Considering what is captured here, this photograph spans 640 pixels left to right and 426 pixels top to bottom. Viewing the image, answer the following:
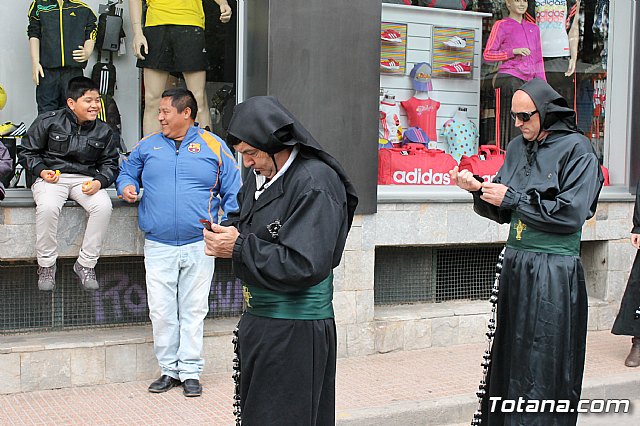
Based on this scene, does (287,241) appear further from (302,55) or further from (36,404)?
(302,55)

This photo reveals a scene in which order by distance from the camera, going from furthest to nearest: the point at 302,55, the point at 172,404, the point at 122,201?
1. the point at 302,55
2. the point at 122,201
3. the point at 172,404

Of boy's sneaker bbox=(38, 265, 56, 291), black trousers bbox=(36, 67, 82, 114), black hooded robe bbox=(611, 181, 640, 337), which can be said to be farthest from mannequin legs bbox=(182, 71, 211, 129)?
black hooded robe bbox=(611, 181, 640, 337)

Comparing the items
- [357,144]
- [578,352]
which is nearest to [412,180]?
[357,144]

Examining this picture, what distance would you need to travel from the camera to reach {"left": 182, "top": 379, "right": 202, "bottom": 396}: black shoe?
6.28 meters

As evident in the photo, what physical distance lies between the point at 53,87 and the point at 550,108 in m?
4.54

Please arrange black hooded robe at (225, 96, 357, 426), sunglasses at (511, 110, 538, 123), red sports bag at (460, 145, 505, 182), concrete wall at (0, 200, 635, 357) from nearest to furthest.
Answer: black hooded robe at (225, 96, 357, 426) → sunglasses at (511, 110, 538, 123) → concrete wall at (0, 200, 635, 357) → red sports bag at (460, 145, 505, 182)

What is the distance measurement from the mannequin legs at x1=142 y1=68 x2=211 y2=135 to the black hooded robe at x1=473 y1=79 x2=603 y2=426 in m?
3.50

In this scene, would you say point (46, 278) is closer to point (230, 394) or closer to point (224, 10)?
point (230, 394)

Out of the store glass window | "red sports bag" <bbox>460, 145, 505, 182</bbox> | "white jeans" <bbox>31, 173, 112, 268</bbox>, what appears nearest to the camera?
"white jeans" <bbox>31, 173, 112, 268</bbox>

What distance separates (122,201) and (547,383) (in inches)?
143

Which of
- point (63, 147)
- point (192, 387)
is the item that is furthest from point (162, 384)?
point (63, 147)

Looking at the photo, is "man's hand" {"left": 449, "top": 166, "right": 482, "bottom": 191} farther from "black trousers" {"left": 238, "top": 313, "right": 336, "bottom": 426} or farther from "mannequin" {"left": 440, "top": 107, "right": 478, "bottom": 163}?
"mannequin" {"left": 440, "top": 107, "right": 478, "bottom": 163}

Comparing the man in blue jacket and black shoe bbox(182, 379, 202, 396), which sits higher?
the man in blue jacket

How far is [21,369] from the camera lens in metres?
6.32
